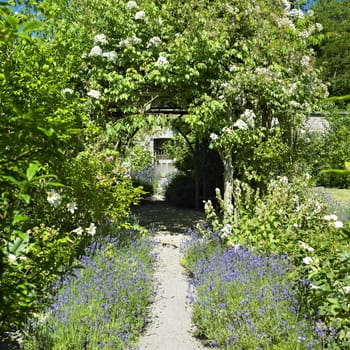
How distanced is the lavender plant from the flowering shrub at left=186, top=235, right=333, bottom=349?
1.76 feet

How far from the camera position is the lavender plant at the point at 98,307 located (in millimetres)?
2863

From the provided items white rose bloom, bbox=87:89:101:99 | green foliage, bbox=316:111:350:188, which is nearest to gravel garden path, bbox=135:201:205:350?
white rose bloom, bbox=87:89:101:99

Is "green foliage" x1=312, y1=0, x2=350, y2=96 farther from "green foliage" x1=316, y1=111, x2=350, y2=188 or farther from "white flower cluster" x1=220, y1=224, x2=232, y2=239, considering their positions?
"white flower cluster" x1=220, y1=224, x2=232, y2=239

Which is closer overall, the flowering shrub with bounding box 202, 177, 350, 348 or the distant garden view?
the flowering shrub with bounding box 202, 177, 350, 348

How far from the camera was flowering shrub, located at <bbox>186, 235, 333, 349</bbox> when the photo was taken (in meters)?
2.91

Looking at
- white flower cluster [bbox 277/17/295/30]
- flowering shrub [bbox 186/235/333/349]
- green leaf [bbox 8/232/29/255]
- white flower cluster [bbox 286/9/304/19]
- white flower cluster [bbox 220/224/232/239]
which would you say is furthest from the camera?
white flower cluster [bbox 286/9/304/19]

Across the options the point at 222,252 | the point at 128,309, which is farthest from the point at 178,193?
the point at 128,309

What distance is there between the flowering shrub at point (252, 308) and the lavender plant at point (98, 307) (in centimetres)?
54

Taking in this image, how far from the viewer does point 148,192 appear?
6543 mm

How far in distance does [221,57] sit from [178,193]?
484cm

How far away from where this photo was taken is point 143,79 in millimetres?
5805

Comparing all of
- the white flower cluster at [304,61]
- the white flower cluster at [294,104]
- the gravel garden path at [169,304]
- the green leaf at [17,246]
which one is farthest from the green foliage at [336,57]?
the green leaf at [17,246]

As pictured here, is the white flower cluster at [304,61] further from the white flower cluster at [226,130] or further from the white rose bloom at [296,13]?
the white flower cluster at [226,130]

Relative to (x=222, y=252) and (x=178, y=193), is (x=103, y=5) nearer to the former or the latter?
(x=222, y=252)
